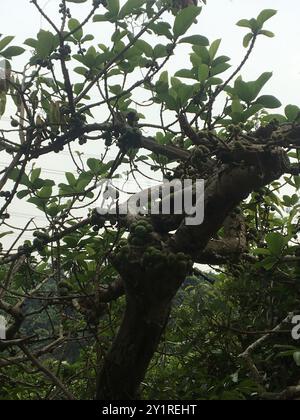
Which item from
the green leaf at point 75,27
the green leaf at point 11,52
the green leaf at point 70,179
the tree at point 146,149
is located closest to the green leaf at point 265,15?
the tree at point 146,149

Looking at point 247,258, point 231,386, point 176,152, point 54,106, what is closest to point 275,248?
point 247,258

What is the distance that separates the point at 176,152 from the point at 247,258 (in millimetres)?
636

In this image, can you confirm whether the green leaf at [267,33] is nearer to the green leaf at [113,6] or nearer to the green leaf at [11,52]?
the green leaf at [113,6]

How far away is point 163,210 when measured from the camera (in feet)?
6.14

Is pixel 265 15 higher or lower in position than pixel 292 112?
higher

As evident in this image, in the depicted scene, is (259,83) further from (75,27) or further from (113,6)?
(75,27)

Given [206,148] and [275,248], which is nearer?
[206,148]

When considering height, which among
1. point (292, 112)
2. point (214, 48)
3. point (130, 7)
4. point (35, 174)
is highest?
point (130, 7)

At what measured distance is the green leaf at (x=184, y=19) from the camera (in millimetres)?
1701

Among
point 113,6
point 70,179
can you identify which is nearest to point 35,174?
point 70,179

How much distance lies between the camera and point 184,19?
5.70 feet

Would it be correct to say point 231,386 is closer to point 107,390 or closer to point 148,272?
point 107,390

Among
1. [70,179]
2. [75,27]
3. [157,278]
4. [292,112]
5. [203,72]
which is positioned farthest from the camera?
[70,179]

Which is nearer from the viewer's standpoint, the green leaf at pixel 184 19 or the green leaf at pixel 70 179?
the green leaf at pixel 184 19
